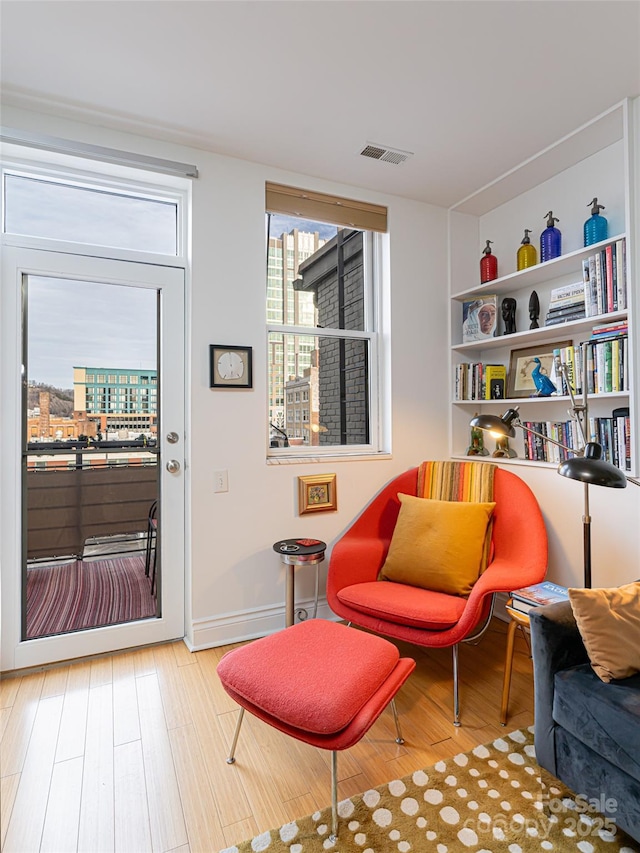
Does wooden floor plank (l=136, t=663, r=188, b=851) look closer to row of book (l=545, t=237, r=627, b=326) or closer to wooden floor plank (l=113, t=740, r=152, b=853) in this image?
wooden floor plank (l=113, t=740, r=152, b=853)

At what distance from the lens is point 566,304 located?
2.57 meters

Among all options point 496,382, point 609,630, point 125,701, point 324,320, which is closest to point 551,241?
point 496,382

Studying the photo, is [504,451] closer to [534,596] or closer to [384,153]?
[534,596]

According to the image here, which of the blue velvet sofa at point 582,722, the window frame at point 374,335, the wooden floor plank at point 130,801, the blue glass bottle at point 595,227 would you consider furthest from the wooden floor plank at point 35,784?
the blue glass bottle at point 595,227

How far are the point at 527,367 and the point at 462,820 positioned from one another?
235cm

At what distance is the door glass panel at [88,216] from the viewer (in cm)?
234

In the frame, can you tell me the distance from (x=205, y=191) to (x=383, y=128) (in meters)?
1.00

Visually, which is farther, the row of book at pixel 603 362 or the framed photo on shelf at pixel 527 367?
the framed photo on shelf at pixel 527 367

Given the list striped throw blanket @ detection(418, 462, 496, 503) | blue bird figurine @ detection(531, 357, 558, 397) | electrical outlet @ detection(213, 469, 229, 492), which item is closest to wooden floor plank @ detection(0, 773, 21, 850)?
electrical outlet @ detection(213, 469, 229, 492)

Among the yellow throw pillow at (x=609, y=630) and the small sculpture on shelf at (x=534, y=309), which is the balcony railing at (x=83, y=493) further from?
the small sculpture on shelf at (x=534, y=309)

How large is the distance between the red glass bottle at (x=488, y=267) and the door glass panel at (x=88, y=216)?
198 cm

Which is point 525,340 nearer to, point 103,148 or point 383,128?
point 383,128

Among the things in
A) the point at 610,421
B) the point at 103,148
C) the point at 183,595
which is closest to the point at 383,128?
the point at 103,148

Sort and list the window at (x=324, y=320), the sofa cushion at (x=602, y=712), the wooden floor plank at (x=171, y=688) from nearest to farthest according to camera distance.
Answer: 1. the sofa cushion at (x=602, y=712)
2. the wooden floor plank at (x=171, y=688)
3. the window at (x=324, y=320)
